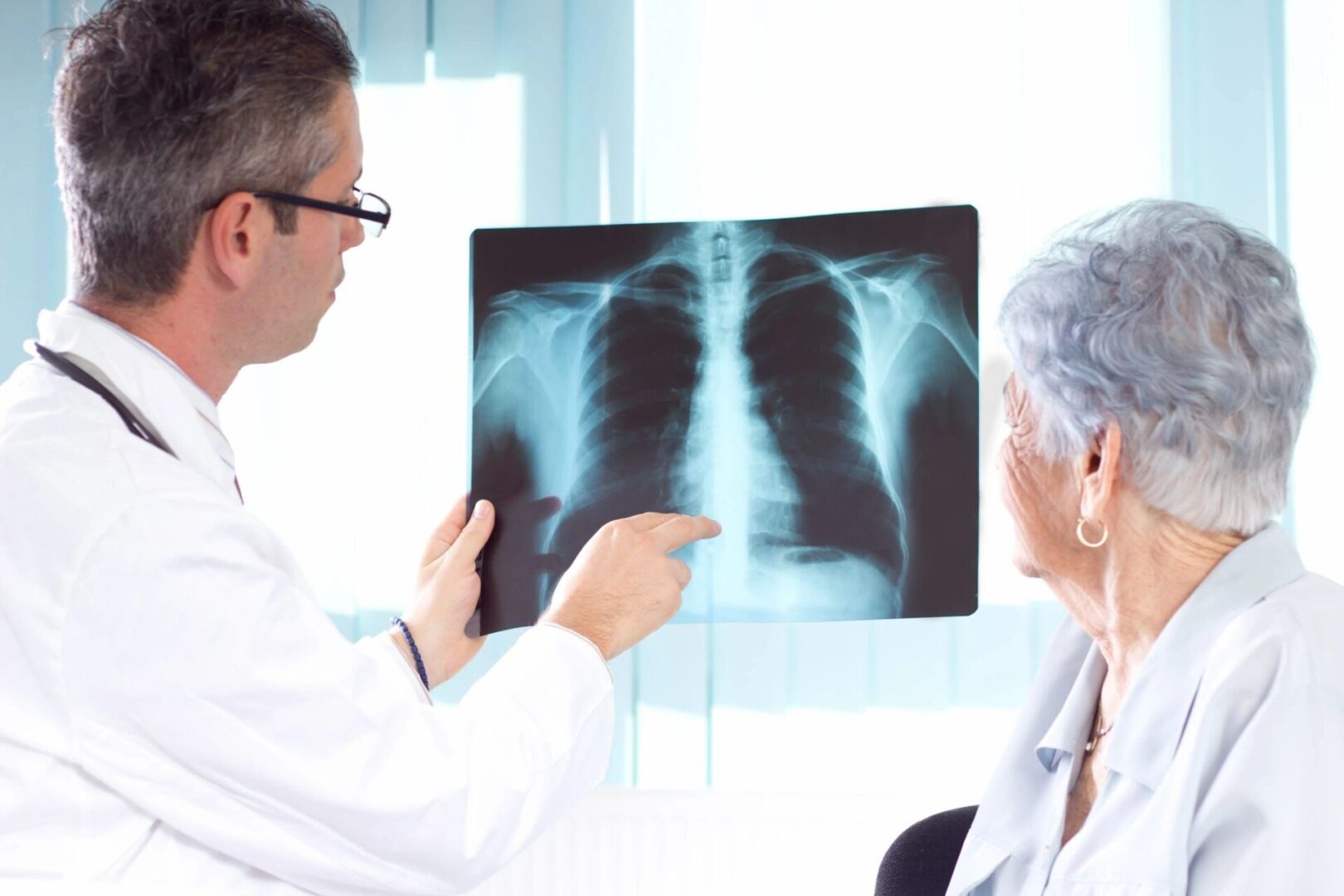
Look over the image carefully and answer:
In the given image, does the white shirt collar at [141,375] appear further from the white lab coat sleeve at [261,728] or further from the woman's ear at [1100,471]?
the woman's ear at [1100,471]

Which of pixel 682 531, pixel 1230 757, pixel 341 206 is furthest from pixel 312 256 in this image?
pixel 1230 757

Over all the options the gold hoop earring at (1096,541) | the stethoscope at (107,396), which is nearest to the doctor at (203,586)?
the stethoscope at (107,396)

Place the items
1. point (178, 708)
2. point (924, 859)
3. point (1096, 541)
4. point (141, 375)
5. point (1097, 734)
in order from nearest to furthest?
point (178, 708)
point (141, 375)
point (1096, 541)
point (1097, 734)
point (924, 859)

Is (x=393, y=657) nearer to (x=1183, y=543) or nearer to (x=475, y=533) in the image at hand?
(x=475, y=533)

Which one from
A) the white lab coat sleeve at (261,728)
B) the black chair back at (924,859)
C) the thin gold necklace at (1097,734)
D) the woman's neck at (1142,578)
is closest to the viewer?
the white lab coat sleeve at (261,728)

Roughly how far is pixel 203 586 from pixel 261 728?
0.11m

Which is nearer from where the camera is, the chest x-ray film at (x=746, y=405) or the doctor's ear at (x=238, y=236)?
the doctor's ear at (x=238, y=236)

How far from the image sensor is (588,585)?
3.87 feet

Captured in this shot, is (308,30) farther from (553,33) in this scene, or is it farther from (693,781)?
(693,781)

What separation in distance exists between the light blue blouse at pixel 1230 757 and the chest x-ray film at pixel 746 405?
22 centimetres

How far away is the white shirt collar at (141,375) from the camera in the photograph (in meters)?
0.98

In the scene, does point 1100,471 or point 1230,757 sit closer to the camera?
point 1230,757

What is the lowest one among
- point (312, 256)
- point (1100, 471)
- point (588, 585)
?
point (588, 585)

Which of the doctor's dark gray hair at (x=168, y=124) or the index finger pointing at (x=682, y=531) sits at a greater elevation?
the doctor's dark gray hair at (x=168, y=124)
